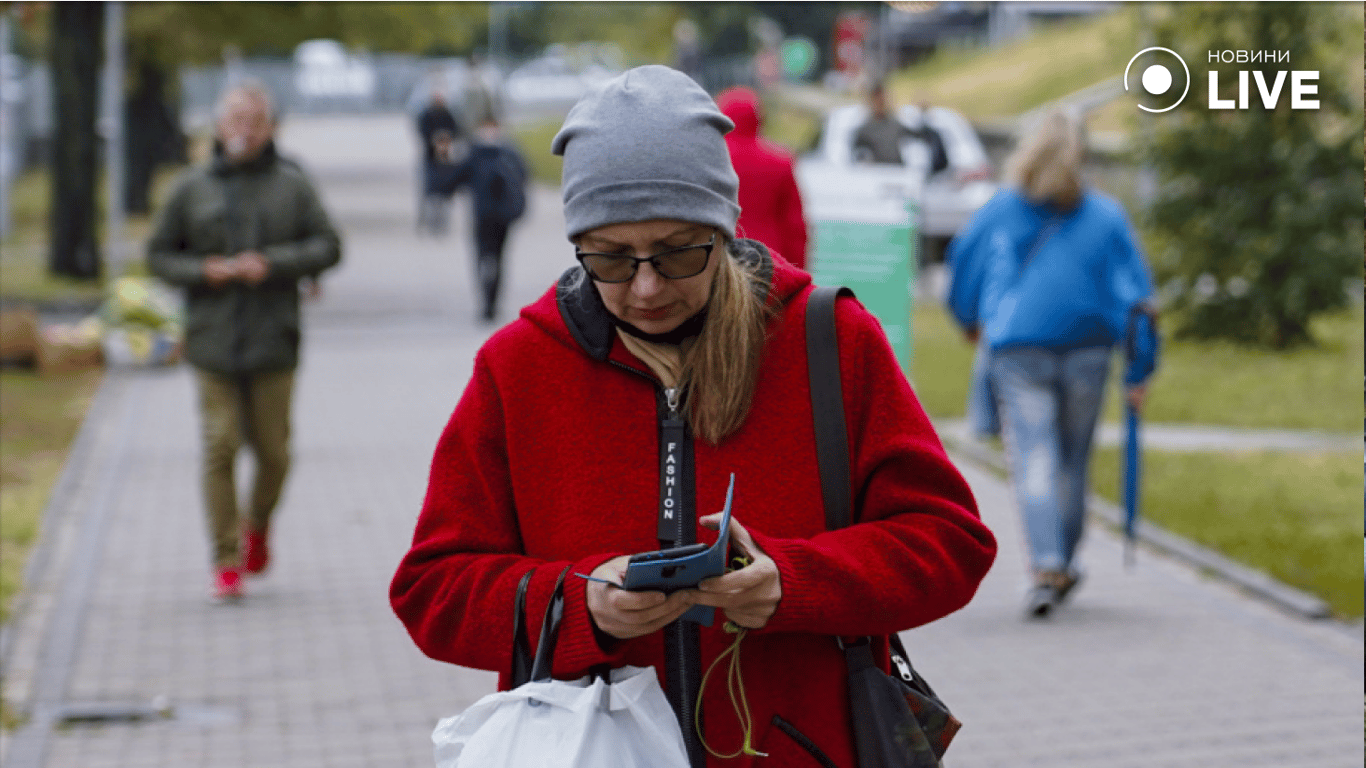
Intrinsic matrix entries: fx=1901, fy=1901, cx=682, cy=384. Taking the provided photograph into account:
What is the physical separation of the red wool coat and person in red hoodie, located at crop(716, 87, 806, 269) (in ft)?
19.2

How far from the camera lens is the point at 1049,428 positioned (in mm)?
7242

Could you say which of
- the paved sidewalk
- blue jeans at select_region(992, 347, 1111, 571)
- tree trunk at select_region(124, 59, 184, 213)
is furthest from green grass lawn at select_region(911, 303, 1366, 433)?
tree trunk at select_region(124, 59, 184, 213)

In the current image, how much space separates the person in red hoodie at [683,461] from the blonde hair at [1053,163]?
15.2ft

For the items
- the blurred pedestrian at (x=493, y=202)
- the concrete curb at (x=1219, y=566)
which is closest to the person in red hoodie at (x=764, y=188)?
the concrete curb at (x=1219, y=566)

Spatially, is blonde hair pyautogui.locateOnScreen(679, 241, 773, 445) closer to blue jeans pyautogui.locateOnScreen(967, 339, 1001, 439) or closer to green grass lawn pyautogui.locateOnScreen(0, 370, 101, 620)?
green grass lawn pyautogui.locateOnScreen(0, 370, 101, 620)

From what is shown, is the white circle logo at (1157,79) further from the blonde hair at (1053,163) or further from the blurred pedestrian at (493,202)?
the blonde hair at (1053,163)

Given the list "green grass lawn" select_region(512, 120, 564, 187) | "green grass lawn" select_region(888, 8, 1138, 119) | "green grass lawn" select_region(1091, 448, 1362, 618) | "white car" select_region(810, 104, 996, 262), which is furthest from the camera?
"green grass lawn" select_region(512, 120, 564, 187)

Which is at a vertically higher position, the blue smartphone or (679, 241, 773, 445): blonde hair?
(679, 241, 773, 445): blonde hair

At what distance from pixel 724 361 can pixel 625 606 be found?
358 mm

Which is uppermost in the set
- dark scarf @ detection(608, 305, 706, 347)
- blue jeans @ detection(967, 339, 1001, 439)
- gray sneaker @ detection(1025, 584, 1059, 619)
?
dark scarf @ detection(608, 305, 706, 347)

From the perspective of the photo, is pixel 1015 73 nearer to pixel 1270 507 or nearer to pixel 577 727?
pixel 1270 507

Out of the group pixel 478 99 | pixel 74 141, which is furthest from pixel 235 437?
pixel 478 99

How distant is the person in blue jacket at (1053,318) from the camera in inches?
278

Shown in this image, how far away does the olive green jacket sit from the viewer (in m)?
7.45
